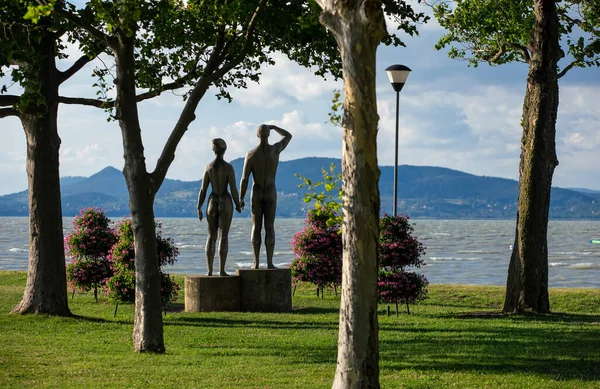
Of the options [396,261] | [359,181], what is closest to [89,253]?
[396,261]

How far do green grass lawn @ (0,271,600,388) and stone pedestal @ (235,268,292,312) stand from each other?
48 centimetres

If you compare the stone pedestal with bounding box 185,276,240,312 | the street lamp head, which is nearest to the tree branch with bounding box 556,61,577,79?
the street lamp head

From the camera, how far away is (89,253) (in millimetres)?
22969

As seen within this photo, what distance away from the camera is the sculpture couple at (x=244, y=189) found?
20.0 meters

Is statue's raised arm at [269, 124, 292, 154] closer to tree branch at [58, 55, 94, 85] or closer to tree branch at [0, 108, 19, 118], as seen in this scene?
tree branch at [58, 55, 94, 85]

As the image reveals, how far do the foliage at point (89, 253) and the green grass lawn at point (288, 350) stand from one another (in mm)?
1807

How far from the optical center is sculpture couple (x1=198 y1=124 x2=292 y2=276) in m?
20.0

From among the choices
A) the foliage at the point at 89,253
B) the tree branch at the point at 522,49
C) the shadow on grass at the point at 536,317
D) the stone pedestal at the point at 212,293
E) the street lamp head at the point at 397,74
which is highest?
the tree branch at the point at 522,49

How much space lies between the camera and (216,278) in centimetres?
1972

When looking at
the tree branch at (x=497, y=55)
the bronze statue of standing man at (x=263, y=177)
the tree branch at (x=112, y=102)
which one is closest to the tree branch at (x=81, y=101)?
the tree branch at (x=112, y=102)

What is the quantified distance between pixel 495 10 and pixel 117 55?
37.3 ft

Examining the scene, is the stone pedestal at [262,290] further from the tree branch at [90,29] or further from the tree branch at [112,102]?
the tree branch at [90,29]

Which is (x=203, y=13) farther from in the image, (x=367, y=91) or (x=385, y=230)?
(x=367, y=91)

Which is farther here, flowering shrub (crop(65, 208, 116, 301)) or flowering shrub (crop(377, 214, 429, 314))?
flowering shrub (crop(65, 208, 116, 301))
